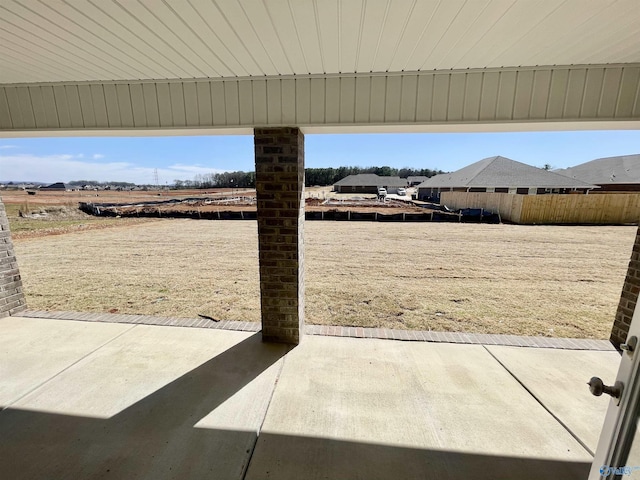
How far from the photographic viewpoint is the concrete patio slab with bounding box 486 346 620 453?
7.00 ft

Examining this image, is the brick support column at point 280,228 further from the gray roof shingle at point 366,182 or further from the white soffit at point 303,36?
the gray roof shingle at point 366,182

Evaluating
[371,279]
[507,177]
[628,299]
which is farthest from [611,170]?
[628,299]

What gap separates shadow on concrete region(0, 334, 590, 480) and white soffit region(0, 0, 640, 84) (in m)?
2.63

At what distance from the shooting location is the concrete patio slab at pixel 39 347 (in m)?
2.50

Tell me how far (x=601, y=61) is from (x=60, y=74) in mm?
4466

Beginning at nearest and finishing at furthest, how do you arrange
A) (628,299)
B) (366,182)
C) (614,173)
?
(628,299) < (614,173) < (366,182)

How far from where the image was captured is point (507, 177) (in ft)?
89.4

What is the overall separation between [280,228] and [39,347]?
2.79m

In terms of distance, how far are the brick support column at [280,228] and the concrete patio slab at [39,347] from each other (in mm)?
1854

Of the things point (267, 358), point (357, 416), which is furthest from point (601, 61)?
point (267, 358)

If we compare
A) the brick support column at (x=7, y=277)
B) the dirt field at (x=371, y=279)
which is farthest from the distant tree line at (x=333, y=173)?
the brick support column at (x=7, y=277)

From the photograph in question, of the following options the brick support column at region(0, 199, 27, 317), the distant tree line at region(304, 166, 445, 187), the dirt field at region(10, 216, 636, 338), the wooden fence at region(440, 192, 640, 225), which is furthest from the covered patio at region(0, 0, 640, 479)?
the distant tree line at region(304, 166, 445, 187)

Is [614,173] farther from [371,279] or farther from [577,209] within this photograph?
[371,279]

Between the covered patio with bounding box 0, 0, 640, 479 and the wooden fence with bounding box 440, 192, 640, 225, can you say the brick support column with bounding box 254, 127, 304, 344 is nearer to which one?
the covered patio with bounding box 0, 0, 640, 479
